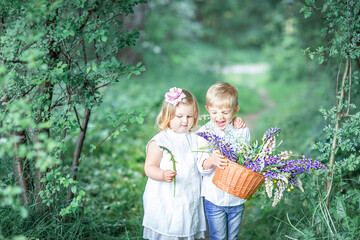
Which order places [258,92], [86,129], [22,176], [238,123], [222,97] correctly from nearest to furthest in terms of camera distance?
[222,97] < [238,123] < [22,176] < [86,129] < [258,92]

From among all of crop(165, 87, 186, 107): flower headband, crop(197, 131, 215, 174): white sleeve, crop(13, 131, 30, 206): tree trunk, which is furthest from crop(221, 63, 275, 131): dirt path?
crop(13, 131, 30, 206): tree trunk

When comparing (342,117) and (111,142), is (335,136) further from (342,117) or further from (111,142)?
(111,142)

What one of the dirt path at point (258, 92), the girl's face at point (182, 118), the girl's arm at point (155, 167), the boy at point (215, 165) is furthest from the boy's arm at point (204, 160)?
the dirt path at point (258, 92)

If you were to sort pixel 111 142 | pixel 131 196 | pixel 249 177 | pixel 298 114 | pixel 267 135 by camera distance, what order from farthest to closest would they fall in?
pixel 298 114, pixel 111 142, pixel 131 196, pixel 267 135, pixel 249 177

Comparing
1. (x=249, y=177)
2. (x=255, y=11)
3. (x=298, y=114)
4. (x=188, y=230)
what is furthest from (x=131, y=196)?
(x=255, y=11)

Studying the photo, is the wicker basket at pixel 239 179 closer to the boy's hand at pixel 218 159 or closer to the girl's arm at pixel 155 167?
the boy's hand at pixel 218 159

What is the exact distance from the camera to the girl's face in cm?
269

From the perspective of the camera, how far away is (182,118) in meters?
2.71

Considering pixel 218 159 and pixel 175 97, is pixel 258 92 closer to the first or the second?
pixel 175 97

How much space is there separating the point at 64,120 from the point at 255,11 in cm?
2394

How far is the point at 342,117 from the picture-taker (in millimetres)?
3033

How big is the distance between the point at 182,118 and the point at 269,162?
0.71 metres

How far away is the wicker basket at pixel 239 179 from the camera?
2.32 metres

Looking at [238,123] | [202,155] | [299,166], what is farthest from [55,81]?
[299,166]
